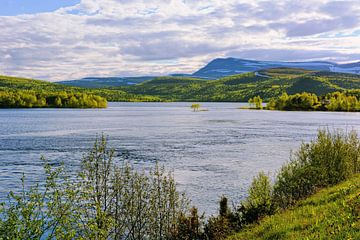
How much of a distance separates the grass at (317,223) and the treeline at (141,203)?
0.55 metres

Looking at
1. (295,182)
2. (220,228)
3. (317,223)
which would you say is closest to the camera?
(317,223)

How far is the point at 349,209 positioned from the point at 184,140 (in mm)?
55681

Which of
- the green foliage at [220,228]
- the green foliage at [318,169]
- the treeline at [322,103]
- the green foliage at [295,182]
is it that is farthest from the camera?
the treeline at [322,103]

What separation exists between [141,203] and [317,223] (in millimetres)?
10147

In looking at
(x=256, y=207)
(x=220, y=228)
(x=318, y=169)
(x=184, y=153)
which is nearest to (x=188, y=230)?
(x=220, y=228)

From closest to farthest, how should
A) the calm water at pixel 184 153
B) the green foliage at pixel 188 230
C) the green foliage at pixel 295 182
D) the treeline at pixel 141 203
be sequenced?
the treeline at pixel 141 203
the green foliage at pixel 188 230
the green foliage at pixel 295 182
the calm water at pixel 184 153

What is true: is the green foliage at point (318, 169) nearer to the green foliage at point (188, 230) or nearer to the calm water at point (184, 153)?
the calm water at point (184, 153)

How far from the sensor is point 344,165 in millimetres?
30984

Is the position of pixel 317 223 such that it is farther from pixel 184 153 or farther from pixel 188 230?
pixel 184 153

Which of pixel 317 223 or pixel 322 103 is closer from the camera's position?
pixel 317 223

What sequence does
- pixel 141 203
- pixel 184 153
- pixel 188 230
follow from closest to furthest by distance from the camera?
1. pixel 188 230
2. pixel 141 203
3. pixel 184 153

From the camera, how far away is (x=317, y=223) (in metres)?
15.9

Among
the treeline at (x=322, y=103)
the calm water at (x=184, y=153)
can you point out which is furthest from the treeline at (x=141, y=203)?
the treeline at (x=322, y=103)

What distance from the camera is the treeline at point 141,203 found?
13.0 m
